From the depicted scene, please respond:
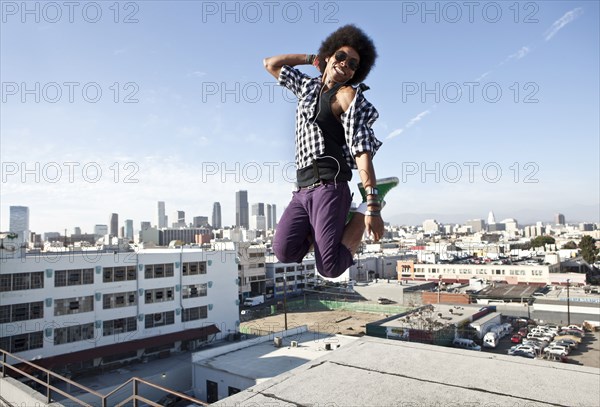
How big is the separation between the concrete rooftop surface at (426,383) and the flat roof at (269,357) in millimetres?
11493

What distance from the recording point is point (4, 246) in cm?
2234

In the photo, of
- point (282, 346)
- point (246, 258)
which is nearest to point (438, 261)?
point (246, 258)

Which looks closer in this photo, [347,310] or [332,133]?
[332,133]

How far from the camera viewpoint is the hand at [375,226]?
2785 millimetres

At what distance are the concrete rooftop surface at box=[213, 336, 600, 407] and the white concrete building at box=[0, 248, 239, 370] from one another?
884 inches

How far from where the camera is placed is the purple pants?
288 centimetres

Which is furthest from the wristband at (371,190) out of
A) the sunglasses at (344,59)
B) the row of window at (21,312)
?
the row of window at (21,312)

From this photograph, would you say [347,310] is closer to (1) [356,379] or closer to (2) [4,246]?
(2) [4,246]

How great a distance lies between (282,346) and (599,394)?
63.2 feet

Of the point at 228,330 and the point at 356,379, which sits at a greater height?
the point at 356,379

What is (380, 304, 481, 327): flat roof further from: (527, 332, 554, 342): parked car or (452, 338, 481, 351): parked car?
(527, 332, 554, 342): parked car

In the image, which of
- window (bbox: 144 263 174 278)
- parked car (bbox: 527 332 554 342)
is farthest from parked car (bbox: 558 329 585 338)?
window (bbox: 144 263 174 278)

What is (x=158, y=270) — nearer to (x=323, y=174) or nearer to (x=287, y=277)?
(x=323, y=174)

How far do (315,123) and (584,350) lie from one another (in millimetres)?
35917
